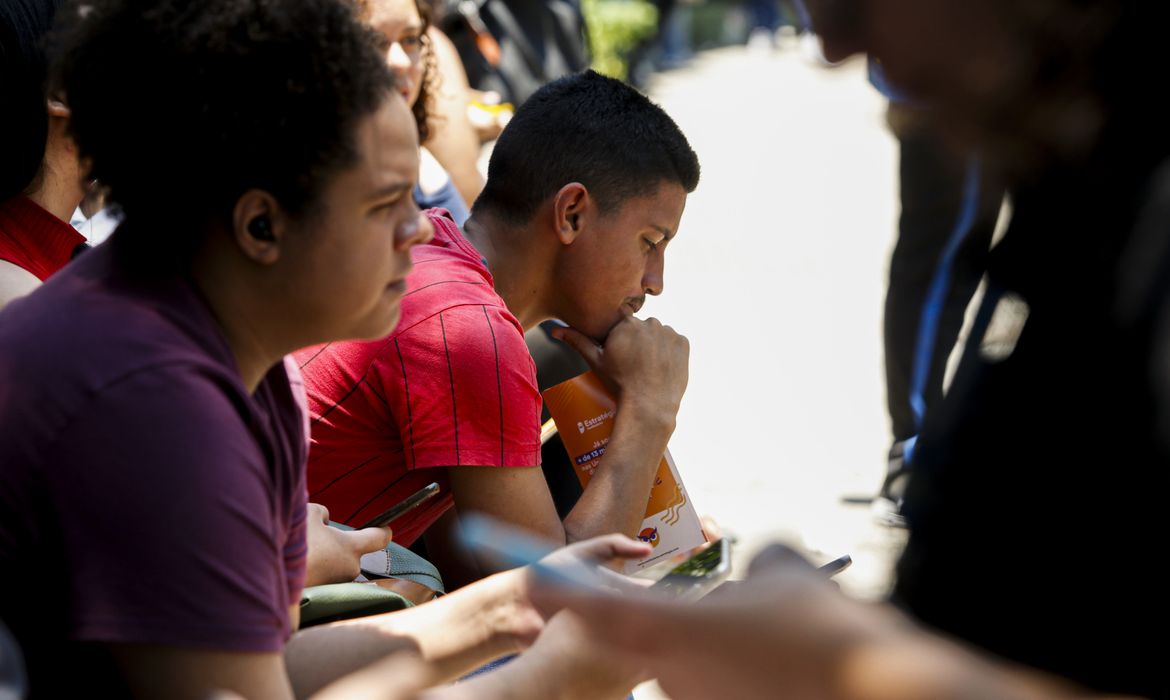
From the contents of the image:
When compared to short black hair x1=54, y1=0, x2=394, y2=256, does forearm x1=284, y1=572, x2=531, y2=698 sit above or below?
below

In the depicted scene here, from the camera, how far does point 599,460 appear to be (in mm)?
2350

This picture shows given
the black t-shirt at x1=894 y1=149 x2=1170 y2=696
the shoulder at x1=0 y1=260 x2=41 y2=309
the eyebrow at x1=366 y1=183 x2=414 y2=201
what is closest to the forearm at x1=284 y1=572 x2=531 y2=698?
the eyebrow at x1=366 y1=183 x2=414 y2=201

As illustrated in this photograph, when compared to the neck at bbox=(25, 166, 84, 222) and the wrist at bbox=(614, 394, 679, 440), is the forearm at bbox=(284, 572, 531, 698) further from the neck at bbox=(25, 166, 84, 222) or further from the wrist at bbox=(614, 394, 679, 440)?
the neck at bbox=(25, 166, 84, 222)

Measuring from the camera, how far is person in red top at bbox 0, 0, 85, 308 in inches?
81.8

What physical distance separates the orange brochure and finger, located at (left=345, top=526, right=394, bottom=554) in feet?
1.55

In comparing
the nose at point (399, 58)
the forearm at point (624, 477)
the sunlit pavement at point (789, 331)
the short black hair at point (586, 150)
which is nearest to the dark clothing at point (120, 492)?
the sunlit pavement at point (789, 331)

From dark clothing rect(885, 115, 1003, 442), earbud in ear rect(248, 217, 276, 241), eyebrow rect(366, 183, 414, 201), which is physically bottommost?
dark clothing rect(885, 115, 1003, 442)

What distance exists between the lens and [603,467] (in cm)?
226

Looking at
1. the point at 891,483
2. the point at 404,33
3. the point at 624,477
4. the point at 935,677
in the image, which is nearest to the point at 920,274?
the point at 891,483

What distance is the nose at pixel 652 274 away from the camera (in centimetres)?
259

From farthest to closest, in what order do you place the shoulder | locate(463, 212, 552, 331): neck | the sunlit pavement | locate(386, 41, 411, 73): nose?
the sunlit pavement
locate(386, 41, 411, 73): nose
locate(463, 212, 552, 331): neck
the shoulder

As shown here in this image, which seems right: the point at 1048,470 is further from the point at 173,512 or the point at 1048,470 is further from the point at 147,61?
the point at 147,61

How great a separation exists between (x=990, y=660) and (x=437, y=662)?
0.98 metres

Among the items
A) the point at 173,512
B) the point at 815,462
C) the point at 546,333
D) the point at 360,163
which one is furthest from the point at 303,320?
the point at 815,462
